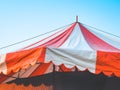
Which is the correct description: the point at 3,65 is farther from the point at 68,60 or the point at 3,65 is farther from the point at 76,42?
the point at 76,42

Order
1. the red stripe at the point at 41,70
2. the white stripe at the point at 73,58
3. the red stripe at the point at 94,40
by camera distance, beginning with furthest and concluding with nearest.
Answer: the red stripe at the point at 41,70, the red stripe at the point at 94,40, the white stripe at the point at 73,58

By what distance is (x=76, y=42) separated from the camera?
406 cm

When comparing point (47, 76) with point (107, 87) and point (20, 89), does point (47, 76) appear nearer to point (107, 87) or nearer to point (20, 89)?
point (20, 89)

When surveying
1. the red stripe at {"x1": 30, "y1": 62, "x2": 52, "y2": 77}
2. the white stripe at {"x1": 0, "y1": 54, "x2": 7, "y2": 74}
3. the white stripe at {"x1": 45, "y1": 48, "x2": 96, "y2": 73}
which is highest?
the white stripe at {"x1": 45, "y1": 48, "x2": 96, "y2": 73}

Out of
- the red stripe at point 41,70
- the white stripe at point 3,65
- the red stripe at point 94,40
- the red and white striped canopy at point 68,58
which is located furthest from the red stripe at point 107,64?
the red stripe at point 41,70

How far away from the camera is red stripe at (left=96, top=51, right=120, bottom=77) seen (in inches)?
134

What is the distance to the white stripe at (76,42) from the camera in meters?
3.70

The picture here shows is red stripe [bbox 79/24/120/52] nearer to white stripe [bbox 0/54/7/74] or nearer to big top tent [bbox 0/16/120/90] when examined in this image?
big top tent [bbox 0/16/120/90]

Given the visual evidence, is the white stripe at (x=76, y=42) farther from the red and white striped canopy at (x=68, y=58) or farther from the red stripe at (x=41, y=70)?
the red stripe at (x=41, y=70)

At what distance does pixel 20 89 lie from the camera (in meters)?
5.32

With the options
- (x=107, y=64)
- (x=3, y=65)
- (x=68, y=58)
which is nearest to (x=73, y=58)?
(x=68, y=58)

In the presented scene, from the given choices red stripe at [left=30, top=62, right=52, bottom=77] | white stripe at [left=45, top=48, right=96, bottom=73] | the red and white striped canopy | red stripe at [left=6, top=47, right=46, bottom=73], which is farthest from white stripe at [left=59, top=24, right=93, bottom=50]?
red stripe at [left=30, top=62, right=52, bottom=77]

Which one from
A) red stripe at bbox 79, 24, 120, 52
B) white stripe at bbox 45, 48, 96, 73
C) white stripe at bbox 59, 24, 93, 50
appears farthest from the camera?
red stripe at bbox 79, 24, 120, 52

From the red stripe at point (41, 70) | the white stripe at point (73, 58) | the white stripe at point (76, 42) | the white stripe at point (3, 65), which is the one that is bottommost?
the red stripe at point (41, 70)
